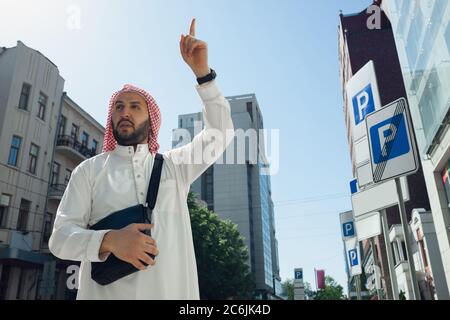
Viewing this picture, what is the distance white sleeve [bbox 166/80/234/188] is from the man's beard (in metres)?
0.21

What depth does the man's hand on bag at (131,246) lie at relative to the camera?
1.52 m

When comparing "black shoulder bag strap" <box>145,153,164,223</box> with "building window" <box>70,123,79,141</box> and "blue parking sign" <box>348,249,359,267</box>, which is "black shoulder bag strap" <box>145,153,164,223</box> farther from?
"building window" <box>70,123,79,141</box>

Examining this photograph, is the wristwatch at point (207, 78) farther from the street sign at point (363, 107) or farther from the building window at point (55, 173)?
the building window at point (55, 173)

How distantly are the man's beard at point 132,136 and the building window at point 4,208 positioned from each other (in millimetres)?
18865

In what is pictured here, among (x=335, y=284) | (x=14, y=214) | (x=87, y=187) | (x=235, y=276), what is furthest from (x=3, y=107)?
(x=335, y=284)

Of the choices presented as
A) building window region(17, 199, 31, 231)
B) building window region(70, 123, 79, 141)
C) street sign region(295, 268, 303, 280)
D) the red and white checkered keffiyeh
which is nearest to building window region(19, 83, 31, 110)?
building window region(70, 123, 79, 141)

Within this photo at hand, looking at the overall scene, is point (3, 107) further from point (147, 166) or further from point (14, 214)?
point (147, 166)

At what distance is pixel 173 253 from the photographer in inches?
71.3

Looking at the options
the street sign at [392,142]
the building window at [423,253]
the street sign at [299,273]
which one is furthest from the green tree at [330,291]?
the street sign at [392,142]

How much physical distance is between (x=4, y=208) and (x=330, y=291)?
252 ft

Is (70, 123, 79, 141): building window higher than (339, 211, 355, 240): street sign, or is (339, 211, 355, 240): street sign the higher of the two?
(70, 123, 79, 141): building window

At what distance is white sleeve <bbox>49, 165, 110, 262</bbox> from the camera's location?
1.57 metres

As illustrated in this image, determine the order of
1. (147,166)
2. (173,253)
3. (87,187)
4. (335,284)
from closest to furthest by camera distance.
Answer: (173,253) < (87,187) < (147,166) < (335,284)

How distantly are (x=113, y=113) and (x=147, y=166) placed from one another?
0.38 metres
